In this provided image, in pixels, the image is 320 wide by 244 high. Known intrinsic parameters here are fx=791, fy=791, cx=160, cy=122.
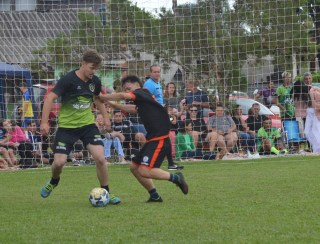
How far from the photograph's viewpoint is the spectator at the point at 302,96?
17984 mm

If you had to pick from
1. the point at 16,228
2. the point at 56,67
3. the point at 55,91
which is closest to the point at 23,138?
the point at 56,67

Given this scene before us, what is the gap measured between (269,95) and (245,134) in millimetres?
1598

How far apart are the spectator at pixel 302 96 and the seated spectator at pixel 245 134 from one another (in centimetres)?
117

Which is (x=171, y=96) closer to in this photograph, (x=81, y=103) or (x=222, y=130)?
(x=222, y=130)

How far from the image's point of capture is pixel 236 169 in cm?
1441

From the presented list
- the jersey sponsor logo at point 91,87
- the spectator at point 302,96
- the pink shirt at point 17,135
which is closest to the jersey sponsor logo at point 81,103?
the jersey sponsor logo at point 91,87

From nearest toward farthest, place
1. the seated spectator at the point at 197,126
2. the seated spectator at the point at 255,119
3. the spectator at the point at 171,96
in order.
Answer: the seated spectator at the point at 197,126
the spectator at the point at 171,96
the seated spectator at the point at 255,119

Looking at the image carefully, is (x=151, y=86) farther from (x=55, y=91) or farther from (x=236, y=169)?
(x=55, y=91)

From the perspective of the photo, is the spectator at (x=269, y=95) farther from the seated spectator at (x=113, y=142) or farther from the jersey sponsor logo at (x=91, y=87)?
the jersey sponsor logo at (x=91, y=87)

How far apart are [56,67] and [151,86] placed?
4.63 metres

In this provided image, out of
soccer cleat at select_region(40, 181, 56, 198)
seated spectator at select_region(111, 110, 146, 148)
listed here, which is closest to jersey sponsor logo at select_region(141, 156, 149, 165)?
soccer cleat at select_region(40, 181, 56, 198)

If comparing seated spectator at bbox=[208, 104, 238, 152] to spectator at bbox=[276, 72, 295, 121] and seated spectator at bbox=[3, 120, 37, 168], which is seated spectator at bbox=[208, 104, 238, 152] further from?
seated spectator at bbox=[3, 120, 37, 168]

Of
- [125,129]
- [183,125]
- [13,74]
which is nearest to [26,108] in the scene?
[13,74]

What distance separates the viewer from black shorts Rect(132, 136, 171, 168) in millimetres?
8992
